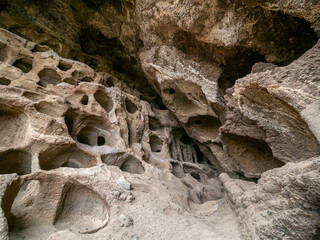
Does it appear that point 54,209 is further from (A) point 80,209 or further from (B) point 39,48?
(B) point 39,48

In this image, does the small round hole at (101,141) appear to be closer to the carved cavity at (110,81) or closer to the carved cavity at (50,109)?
the carved cavity at (50,109)

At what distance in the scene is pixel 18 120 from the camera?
362 cm

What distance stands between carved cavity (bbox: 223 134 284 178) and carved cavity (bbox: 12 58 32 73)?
6363 mm

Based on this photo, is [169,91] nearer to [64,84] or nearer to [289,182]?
[64,84]

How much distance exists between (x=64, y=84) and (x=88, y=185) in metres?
3.71

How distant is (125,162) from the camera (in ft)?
15.3

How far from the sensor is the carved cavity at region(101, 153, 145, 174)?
14.1 feet

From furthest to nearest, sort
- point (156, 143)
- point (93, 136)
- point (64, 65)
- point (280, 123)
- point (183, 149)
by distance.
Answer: point (183, 149), point (156, 143), point (64, 65), point (93, 136), point (280, 123)

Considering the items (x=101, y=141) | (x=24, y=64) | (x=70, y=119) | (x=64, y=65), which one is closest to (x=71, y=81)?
(x=64, y=65)

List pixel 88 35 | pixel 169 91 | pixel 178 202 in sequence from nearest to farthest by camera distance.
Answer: pixel 178 202, pixel 169 91, pixel 88 35

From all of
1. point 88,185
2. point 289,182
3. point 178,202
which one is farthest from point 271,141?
point 88,185

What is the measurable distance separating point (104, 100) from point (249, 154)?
4.47m

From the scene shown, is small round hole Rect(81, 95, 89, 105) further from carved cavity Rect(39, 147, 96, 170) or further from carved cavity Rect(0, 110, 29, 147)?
carved cavity Rect(39, 147, 96, 170)

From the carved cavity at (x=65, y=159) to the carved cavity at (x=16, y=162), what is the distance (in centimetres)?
21
